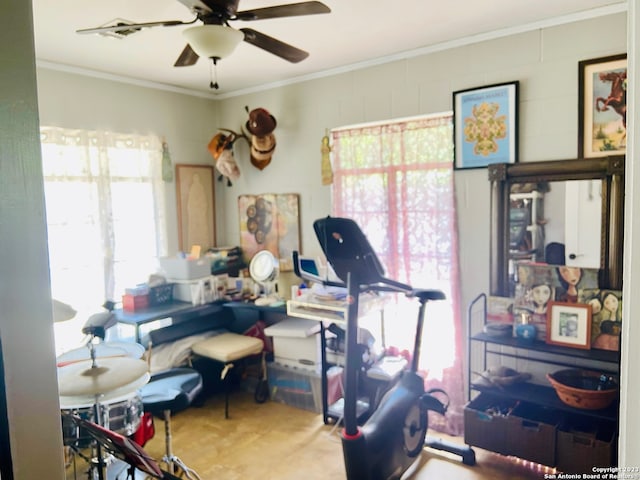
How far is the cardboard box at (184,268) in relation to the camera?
3.78 m

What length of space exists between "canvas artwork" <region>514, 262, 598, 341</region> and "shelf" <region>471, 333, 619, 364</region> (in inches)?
3.9

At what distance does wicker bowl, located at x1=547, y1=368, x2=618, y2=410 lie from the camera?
7.84ft

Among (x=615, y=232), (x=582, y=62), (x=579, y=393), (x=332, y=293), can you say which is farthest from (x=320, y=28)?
(x=579, y=393)

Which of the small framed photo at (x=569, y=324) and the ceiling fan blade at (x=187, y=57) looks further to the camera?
the small framed photo at (x=569, y=324)

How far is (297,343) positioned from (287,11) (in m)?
2.32

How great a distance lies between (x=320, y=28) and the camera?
2.73 metres

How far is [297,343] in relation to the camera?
11.7ft

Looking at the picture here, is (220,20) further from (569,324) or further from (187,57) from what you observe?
(569,324)

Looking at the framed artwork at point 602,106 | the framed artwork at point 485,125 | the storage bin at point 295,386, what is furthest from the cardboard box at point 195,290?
the framed artwork at point 602,106

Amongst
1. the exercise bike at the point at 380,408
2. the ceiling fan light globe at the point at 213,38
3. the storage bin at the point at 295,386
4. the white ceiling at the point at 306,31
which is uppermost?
the white ceiling at the point at 306,31

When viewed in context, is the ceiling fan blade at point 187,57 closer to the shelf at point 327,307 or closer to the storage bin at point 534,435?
the shelf at point 327,307

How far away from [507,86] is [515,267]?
1.07 m

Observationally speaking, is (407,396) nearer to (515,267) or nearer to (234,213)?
(515,267)

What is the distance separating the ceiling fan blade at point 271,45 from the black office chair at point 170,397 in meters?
1.93
